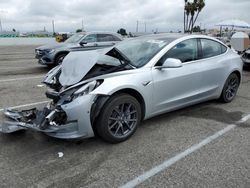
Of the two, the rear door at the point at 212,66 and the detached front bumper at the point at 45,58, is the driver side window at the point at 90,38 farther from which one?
the rear door at the point at 212,66

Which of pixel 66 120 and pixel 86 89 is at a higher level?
pixel 86 89

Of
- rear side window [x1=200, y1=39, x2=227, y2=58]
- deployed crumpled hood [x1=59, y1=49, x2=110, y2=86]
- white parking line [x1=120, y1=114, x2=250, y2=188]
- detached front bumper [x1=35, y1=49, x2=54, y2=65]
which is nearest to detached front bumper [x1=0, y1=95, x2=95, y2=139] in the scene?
deployed crumpled hood [x1=59, y1=49, x2=110, y2=86]

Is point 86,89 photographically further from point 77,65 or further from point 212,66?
point 212,66

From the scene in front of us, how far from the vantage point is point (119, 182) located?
297 centimetres

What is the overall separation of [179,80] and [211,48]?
4.65 ft

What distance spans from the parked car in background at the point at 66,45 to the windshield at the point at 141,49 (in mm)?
4828

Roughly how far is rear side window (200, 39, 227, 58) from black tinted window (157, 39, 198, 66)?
0.81ft

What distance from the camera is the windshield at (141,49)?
433 centimetres

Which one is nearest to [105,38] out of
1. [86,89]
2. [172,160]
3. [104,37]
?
[104,37]

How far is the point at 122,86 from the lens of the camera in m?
3.75

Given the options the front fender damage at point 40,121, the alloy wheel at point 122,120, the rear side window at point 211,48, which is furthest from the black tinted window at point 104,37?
the alloy wheel at point 122,120

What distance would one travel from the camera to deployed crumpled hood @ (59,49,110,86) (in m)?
3.92

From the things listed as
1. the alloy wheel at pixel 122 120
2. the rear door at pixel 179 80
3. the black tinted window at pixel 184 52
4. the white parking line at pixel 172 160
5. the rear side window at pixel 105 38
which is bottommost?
the white parking line at pixel 172 160

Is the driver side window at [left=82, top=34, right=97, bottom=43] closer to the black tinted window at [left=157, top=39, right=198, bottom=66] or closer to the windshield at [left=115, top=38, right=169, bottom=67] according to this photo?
the windshield at [left=115, top=38, right=169, bottom=67]
